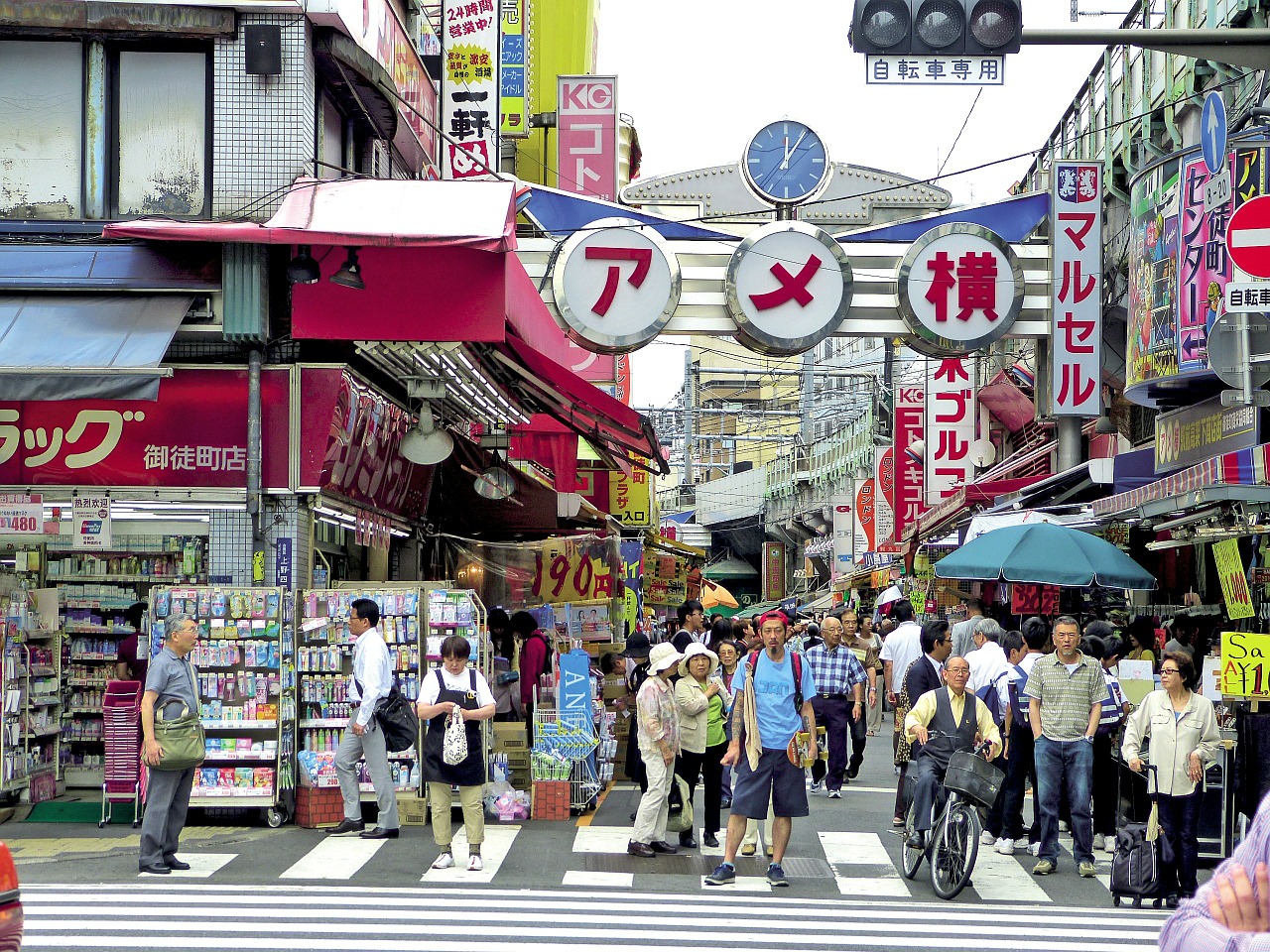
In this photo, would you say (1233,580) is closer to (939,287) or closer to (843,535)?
(939,287)

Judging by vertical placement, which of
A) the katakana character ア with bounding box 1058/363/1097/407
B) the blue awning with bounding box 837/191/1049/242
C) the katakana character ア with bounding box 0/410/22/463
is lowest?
the katakana character ア with bounding box 0/410/22/463

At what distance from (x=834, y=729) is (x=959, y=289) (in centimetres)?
587

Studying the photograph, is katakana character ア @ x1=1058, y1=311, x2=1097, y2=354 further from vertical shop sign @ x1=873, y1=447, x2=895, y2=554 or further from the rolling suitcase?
vertical shop sign @ x1=873, y1=447, x2=895, y2=554

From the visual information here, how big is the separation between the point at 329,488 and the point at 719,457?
76.1m

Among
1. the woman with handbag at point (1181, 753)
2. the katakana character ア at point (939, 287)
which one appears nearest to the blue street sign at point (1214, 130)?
the katakana character ア at point (939, 287)

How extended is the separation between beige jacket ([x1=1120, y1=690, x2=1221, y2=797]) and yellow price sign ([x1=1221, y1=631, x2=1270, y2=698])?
58 centimetres

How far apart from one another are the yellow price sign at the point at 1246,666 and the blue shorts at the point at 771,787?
3.24 metres

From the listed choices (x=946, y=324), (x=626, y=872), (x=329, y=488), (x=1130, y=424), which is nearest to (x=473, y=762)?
(x=626, y=872)

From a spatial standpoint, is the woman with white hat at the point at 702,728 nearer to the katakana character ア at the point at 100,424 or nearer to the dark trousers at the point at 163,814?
the dark trousers at the point at 163,814

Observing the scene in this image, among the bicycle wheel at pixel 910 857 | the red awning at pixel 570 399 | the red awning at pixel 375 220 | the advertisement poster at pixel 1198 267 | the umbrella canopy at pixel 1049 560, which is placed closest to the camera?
the bicycle wheel at pixel 910 857

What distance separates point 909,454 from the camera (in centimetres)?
3591

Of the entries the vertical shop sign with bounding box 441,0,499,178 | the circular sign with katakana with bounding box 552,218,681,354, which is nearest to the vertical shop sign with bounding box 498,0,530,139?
the vertical shop sign with bounding box 441,0,499,178

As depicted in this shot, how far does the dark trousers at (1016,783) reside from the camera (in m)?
13.2

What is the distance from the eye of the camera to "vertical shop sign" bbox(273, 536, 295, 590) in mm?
13781
